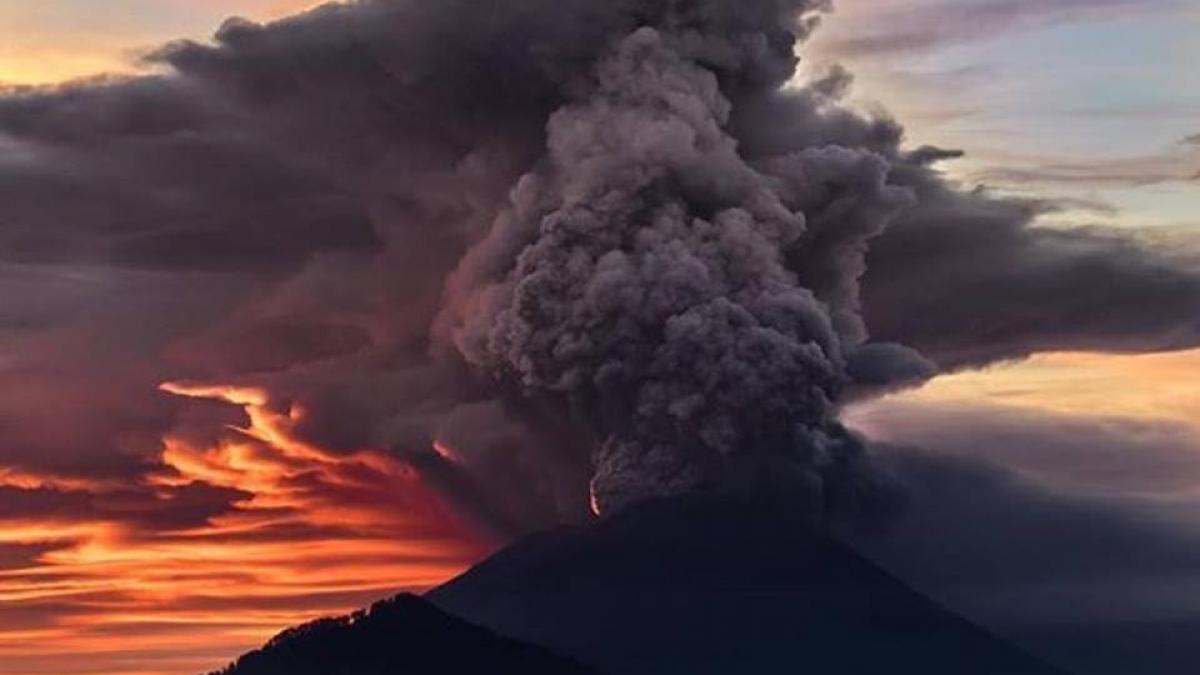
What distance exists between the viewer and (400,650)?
579 feet

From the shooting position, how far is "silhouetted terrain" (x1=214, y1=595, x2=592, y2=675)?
164000 millimetres

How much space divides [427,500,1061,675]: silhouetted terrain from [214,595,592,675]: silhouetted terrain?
2.85 meters

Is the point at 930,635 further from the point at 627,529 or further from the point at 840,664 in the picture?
the point at 627,529

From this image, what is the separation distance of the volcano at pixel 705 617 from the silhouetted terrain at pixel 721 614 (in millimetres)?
101

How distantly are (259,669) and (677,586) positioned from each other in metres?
30.9

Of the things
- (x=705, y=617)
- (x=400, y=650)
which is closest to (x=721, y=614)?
(x=705, y=617)

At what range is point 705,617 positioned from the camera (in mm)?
172000

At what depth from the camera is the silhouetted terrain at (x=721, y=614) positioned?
165 meters

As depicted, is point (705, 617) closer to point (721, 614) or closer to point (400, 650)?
point (721, 614)

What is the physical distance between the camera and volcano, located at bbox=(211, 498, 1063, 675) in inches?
6486

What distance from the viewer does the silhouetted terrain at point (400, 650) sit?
538ft

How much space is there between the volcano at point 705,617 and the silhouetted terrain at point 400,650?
0.32 metres

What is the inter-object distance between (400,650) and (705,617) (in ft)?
74.5

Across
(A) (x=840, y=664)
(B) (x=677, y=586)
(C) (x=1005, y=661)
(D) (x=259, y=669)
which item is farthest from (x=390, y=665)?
(C) (x=1005, y=661)
